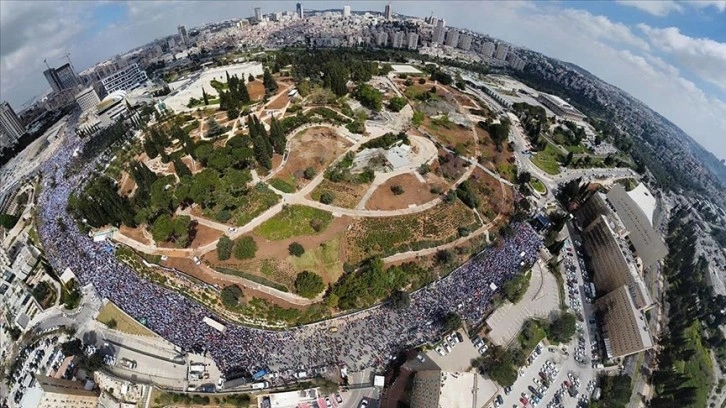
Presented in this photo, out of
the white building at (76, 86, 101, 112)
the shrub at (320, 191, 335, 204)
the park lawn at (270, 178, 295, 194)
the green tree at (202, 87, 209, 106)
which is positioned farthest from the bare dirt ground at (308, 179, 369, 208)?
the white building at (76, 86, 101, 112)

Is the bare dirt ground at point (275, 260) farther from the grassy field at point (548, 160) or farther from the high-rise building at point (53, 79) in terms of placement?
the high-rise building at point (53, 79)

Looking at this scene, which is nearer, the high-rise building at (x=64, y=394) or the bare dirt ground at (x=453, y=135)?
the high-rise building at (x=64, y=394)

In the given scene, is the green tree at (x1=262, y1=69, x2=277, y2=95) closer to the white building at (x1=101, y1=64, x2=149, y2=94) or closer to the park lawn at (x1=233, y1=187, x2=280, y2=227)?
the park lawn at (x1=233, y1=187, x2=280, y2=227)

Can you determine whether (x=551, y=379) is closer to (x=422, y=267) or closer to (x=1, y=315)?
(x=422, y=267)

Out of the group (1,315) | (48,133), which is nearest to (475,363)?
(1,315)

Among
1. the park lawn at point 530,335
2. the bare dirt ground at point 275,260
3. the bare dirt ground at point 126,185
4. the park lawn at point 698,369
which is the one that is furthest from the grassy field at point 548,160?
the bare dirt ground at point 126,185
